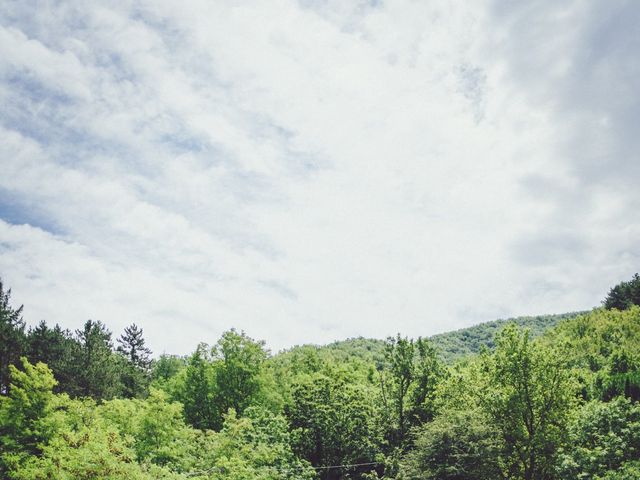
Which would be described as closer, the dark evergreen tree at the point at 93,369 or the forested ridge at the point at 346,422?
the forested ridge at the point at 346,422

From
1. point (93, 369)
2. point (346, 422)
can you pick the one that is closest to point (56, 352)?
point (93, 369)

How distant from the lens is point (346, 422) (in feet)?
115

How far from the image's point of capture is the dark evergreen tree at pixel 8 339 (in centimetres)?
4184

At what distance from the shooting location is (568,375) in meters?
27.8

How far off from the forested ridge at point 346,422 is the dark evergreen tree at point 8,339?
5.6 inches

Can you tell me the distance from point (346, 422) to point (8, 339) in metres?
35.9

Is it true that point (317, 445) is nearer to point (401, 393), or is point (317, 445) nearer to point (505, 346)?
point (401, 393)

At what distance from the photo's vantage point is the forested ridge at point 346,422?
21.3 metres

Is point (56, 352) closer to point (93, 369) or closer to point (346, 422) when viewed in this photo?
point (93, 369)

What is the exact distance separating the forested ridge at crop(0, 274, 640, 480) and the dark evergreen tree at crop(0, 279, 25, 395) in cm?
14

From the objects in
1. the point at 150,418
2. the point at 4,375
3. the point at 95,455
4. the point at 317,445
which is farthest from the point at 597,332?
the point at 4,375

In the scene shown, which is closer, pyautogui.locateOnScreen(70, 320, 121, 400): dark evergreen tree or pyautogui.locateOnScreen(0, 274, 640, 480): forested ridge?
pyautogui.locateOnScreen(0, 274, 640, 480): forested ridge

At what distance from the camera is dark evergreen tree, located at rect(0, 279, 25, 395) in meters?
41.8

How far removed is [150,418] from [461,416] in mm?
19712
